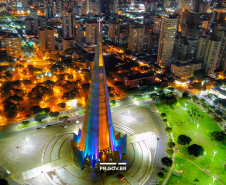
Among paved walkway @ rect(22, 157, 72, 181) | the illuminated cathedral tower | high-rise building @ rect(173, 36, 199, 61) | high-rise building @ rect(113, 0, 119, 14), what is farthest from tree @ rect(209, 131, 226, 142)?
high-rise building @ rect(113, 0, 119, 14)

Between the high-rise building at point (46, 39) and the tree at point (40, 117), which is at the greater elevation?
the high-rise building at point (46, 39)

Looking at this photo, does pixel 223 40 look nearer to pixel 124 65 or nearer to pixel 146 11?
pixel 124 65

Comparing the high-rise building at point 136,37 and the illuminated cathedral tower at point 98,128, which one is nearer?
the illuminated cathedral tower at point 98,128

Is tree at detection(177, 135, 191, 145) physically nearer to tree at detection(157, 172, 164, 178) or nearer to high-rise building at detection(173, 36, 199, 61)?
tree at detection(157, 172, 164, 178)

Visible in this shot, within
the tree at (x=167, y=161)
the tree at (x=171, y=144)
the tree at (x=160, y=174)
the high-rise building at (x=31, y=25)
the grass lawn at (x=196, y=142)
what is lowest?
the grass lawn at (x=196, y=142)

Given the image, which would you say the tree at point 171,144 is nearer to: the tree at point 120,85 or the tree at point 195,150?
the tree at point 195,150

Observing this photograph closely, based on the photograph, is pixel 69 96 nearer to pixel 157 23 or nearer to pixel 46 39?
pixel 46 39

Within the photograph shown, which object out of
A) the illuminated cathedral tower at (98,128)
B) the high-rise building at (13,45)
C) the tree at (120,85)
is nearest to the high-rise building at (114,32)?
the high-rise building at (13,45)
